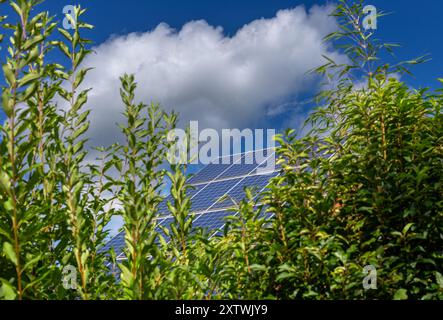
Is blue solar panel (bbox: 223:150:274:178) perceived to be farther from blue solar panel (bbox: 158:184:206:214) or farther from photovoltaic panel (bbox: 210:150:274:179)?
blue solar panel (bbox: 158:184:206:214)

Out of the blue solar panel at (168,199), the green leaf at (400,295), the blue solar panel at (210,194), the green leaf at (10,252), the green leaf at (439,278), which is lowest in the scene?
the green leaf at (400,295)

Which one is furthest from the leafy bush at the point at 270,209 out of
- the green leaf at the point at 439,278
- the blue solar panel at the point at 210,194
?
the blue solar panel at the point at 210,194

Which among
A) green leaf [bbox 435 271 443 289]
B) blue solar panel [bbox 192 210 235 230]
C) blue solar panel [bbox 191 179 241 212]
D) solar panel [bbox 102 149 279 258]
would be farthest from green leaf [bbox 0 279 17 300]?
blue solar panel [bbox 191 179 241 212]

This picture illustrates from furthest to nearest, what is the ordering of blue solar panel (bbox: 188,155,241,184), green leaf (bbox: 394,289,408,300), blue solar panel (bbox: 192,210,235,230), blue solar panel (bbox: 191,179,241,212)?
blue solar panel (bbox: 188,155,241,184) < blue solar panel (bbox: 191,179,241,212) < blue solar panel (bbox: 192,210,235,230) < green leaf (bbox: 394,289,408,300)

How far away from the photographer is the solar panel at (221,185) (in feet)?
33.2

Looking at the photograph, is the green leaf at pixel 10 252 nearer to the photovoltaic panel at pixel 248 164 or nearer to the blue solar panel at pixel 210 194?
the blue solar panel at pixel 210 194

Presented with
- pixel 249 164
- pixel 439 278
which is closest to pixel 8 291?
pixel 439 278

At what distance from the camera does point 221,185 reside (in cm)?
1195

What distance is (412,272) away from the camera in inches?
131

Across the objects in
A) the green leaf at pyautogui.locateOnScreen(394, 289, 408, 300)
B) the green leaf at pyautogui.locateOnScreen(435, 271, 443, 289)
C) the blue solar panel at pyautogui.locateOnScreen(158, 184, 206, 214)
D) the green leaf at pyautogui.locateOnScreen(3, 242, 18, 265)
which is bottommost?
the green leaf at pyautogui.locateOnScreen(394, 289, 408, 300)

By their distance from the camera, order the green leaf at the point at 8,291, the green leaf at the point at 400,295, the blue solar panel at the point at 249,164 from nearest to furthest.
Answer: the green leaf at the point at 8,291 → the green leaf at the point at 400,295 → the blue solar panel at the point at 249,164

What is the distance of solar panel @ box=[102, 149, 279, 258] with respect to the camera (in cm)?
1012
